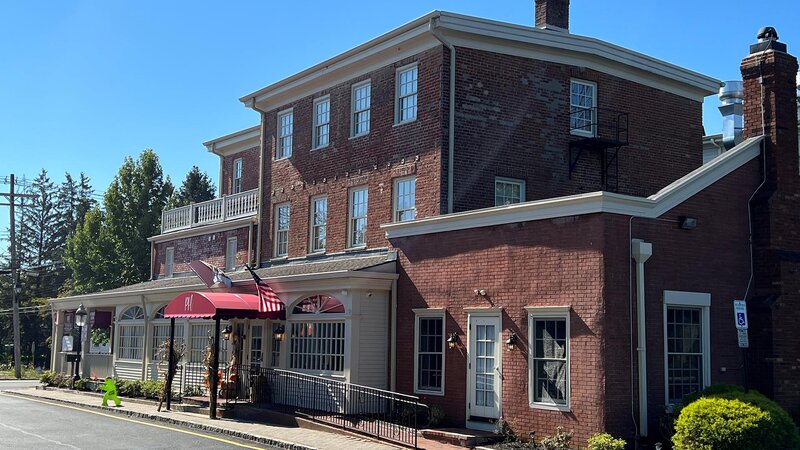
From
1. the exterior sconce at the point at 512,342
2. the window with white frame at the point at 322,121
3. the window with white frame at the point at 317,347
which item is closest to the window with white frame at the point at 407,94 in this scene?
the window with white frame at the point at 322,121

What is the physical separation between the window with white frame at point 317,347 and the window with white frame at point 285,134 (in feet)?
23.9

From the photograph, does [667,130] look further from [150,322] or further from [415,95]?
[150,322]

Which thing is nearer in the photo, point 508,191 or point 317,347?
point 317,347

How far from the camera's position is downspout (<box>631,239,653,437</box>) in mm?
15568

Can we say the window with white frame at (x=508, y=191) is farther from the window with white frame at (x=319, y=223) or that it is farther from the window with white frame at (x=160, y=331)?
the window with white frame at (x=160, y=331)

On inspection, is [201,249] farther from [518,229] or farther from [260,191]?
[518,229]

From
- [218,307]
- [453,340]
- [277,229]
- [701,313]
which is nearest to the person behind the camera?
Result: [701,313]

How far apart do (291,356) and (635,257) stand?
10.9 m

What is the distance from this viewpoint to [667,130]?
25.7m

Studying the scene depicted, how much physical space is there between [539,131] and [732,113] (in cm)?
505

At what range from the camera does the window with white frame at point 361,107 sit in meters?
24.6

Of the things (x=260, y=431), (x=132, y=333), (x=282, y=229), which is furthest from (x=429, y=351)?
(x=132, y=333)

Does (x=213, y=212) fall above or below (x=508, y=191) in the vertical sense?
above

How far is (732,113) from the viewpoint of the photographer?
A: 72.5 ft
